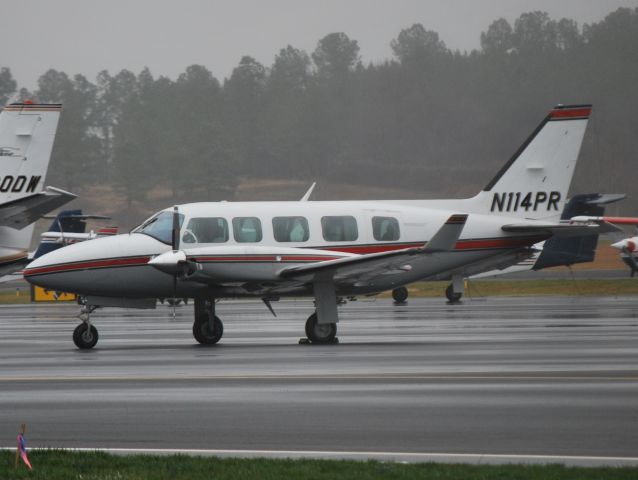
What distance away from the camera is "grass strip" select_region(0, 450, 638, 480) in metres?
7.95

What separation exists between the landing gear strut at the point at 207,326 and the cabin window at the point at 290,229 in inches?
73.7

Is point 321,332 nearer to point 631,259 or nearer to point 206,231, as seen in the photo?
point 206,231

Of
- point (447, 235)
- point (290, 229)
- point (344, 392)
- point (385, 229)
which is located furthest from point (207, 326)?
point (344, 392)

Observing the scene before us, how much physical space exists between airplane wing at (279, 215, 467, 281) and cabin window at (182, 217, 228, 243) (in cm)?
167

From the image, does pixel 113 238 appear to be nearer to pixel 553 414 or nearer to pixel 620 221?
pixel 553 414

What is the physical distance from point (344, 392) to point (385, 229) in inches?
390

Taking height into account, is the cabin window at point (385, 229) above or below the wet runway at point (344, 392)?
above

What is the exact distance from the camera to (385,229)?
878 inches

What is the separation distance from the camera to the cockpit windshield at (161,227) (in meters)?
21.0

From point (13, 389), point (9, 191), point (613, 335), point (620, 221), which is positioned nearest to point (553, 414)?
point (13, 389)

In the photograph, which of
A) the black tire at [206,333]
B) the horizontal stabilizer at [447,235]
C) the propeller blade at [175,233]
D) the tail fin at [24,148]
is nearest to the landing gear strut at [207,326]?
the black tire at [206,333]

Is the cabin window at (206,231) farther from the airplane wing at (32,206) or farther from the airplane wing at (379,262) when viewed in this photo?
the airplane wing at (32,206)

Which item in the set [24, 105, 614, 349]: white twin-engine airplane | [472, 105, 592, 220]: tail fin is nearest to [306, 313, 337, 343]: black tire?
[24, 105, 614, 349]: white twin-engine airplane

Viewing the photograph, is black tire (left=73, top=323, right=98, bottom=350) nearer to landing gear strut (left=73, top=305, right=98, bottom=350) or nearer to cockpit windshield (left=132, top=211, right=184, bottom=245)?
landing gear strut (left=73, top=305, right=98, bottom=350)
